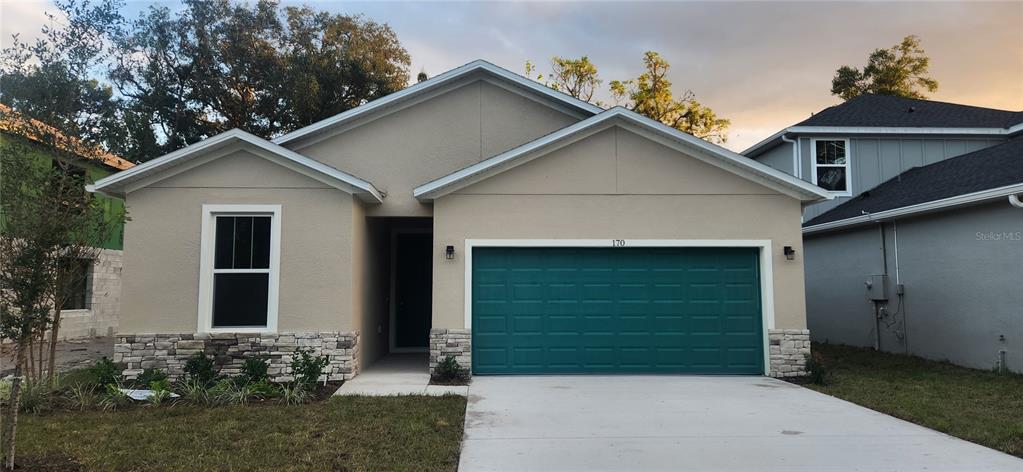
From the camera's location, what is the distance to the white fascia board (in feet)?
30.8

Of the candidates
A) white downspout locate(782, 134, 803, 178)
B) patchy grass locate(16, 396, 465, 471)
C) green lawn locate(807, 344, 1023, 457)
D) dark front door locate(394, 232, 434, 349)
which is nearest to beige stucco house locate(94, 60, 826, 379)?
green lawn locate(807, 344, 1023, 457)

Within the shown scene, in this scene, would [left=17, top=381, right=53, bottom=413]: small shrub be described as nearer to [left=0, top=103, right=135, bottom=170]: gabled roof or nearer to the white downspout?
[left=0, top=103, right=135, bottom=170]: gabled roof

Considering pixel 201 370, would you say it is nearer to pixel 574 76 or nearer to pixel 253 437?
pixel 253 437

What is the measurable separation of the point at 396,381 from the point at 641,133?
215 inches

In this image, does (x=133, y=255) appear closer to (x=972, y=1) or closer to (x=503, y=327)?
(x=503, y=327)

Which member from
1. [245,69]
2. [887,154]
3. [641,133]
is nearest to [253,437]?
[641,133]

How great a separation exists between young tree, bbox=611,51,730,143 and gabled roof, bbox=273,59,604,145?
19.4 metres

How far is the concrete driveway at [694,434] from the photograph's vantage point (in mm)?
5305

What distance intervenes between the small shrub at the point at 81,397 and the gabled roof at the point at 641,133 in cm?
500

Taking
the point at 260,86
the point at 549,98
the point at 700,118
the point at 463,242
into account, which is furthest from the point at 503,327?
the point at 700,118

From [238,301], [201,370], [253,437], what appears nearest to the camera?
[253,437]

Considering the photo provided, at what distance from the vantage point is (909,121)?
1559 cm

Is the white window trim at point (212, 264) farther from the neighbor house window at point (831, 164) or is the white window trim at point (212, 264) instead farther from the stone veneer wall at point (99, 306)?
the neighbor house window at point (831, 164)

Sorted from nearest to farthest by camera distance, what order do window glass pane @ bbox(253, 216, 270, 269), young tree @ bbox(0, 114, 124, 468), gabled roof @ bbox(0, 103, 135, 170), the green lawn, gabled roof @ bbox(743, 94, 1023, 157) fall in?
young tree @ bbox(0, 114, 124, 468) → the green lawn → gabled roof @ bbox(0, 103, 135, 170) → window glass pane @ bbox(253, 216, 270, 269) → gabled roof @ bbox(743, 94, 1023, 157)
